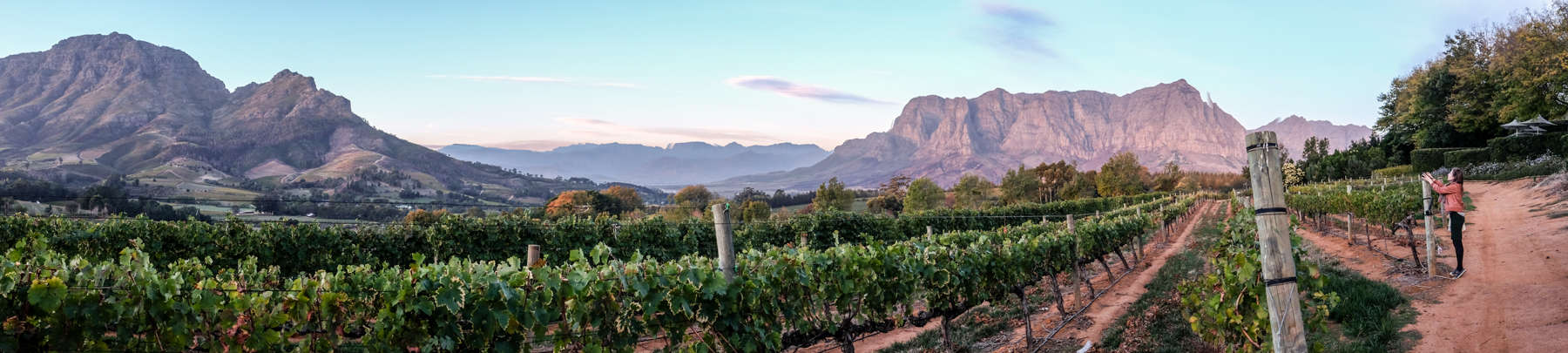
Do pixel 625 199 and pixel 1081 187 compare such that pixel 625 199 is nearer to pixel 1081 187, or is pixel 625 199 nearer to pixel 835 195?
pixel 835 195

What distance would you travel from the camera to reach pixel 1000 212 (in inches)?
1444

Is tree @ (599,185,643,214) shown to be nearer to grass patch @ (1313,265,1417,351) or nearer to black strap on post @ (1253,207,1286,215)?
grass patch @ (1313,265,1417,351)

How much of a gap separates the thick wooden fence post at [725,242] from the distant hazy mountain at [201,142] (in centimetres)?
13051

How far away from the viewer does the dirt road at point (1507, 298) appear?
246 inches

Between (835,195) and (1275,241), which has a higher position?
(1275,241)

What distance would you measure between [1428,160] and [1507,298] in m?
43.8

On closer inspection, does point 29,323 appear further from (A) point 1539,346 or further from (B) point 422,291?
(A) point 1539,346

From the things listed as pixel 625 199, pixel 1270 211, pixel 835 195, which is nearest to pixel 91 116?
pixel 625 199

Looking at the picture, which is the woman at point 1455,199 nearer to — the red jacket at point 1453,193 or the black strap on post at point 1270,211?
the red jacket at point 1453,193

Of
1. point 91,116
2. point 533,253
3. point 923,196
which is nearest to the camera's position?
point 533,253

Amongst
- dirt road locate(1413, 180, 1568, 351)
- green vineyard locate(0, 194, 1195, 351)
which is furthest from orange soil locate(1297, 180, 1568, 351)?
green vineyard locate(0, 194, 1195, 351)

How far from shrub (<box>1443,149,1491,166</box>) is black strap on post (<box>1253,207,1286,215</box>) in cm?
4442

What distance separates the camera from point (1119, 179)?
88.8 metres

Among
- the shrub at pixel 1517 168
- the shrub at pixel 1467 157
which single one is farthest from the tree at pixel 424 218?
the shrub at pixel 1467 157
